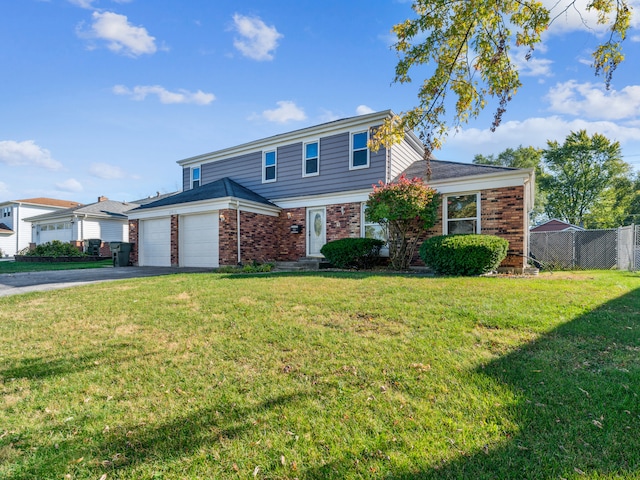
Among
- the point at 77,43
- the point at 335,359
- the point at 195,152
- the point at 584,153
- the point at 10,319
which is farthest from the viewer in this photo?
the point at 584,153

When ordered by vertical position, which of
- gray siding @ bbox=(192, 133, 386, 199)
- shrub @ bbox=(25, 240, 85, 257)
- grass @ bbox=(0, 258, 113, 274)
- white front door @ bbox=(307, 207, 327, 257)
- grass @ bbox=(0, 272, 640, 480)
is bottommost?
grass @ bbox=(0, 272, 640, 480)

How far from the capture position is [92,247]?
64.8ft

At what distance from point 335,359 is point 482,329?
1943 millimetres

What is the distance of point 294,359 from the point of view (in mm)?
3223

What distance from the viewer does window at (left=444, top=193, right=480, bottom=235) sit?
10.1m

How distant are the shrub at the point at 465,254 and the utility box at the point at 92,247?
20027mm

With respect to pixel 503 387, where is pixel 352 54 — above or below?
above

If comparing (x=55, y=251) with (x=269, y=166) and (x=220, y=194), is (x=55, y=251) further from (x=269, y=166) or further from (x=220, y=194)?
(x=269, y=166)

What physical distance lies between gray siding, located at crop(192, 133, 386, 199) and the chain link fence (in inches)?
285

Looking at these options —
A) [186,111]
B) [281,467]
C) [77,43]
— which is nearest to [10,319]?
[281,467]

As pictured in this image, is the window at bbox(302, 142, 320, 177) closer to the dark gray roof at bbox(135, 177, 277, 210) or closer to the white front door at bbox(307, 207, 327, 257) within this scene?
the white front door at bbox(307, 207, 327, 257)

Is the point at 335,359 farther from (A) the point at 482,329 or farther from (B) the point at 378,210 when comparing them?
(B) the point at 378,210

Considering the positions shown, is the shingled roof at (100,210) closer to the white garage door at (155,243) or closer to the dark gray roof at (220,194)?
the white garage door at (155,243)

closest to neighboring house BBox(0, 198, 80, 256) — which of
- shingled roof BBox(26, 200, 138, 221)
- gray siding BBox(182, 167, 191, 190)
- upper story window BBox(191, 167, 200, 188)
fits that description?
shingled roof BBox(26, 200, 138, 221)
